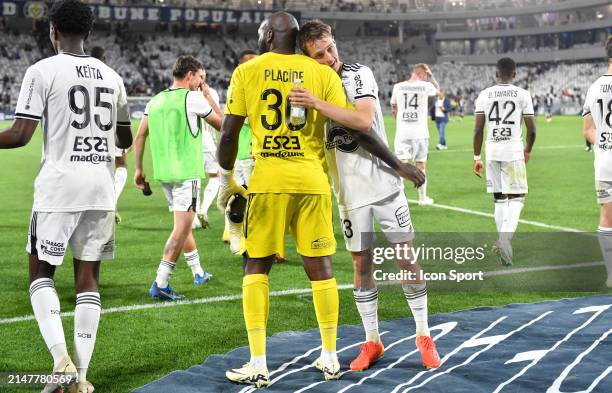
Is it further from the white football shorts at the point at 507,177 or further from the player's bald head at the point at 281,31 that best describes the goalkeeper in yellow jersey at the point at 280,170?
the white football shorts at the point at 507,177

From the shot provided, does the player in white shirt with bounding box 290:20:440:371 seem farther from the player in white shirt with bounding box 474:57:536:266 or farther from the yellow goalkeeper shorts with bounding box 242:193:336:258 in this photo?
the player in white shirt with bounding box 474:57:536:266

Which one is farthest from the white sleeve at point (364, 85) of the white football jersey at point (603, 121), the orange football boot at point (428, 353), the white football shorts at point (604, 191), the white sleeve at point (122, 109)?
the white football shorts at point (604, 191)

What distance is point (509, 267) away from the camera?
8.80 metres

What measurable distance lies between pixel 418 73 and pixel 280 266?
6.84m

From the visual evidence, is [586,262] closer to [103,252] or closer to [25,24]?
[103,252]

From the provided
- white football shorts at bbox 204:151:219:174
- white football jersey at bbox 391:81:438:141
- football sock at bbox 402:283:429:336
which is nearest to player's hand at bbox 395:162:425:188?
football sock at bbox 402:283:429:336

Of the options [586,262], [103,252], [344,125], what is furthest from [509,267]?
[103,252]

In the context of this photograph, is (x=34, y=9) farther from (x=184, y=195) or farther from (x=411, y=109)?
(x=184, y=195)

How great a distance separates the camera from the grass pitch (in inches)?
224

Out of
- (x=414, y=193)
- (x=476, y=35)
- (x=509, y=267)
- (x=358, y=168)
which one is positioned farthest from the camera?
(x=476, y=35)

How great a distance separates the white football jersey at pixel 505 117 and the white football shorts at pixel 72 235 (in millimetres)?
5533

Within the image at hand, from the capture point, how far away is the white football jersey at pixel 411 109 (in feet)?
46.7

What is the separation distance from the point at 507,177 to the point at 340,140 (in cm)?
436

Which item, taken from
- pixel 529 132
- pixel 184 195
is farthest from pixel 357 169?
pixel 529 132
